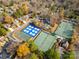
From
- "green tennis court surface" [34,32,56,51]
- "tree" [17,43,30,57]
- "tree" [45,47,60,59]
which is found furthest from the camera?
"green tennis court surface" [34,32,56,51]

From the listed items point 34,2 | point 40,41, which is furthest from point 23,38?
point 34,2

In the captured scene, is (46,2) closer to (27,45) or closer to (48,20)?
(48,20)

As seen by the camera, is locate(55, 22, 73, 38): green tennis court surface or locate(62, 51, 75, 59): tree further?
locate(55, 22, 73, 38): green tennis court surface

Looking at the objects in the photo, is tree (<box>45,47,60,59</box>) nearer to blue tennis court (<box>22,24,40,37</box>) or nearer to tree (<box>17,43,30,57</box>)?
tree (<box>17,43,30,57</box>)

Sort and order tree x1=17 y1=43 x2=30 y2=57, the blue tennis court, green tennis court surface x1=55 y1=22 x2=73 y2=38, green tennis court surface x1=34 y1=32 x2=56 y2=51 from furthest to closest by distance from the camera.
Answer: green tennis court surface x1=55 y1=22 x2=73 y2=38, the blue tennis court, green tennis court surface x1=34 y1=32 x2=56 y2=51, tree x1=17 y1=43 x2=30 y2=57

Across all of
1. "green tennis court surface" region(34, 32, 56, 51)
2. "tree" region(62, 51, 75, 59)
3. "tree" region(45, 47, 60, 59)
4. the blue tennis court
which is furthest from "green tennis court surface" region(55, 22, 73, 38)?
"tree" region(45, 47, 60, 59)

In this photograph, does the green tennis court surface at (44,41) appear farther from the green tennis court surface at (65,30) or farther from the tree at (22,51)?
the tree at (22,51)
